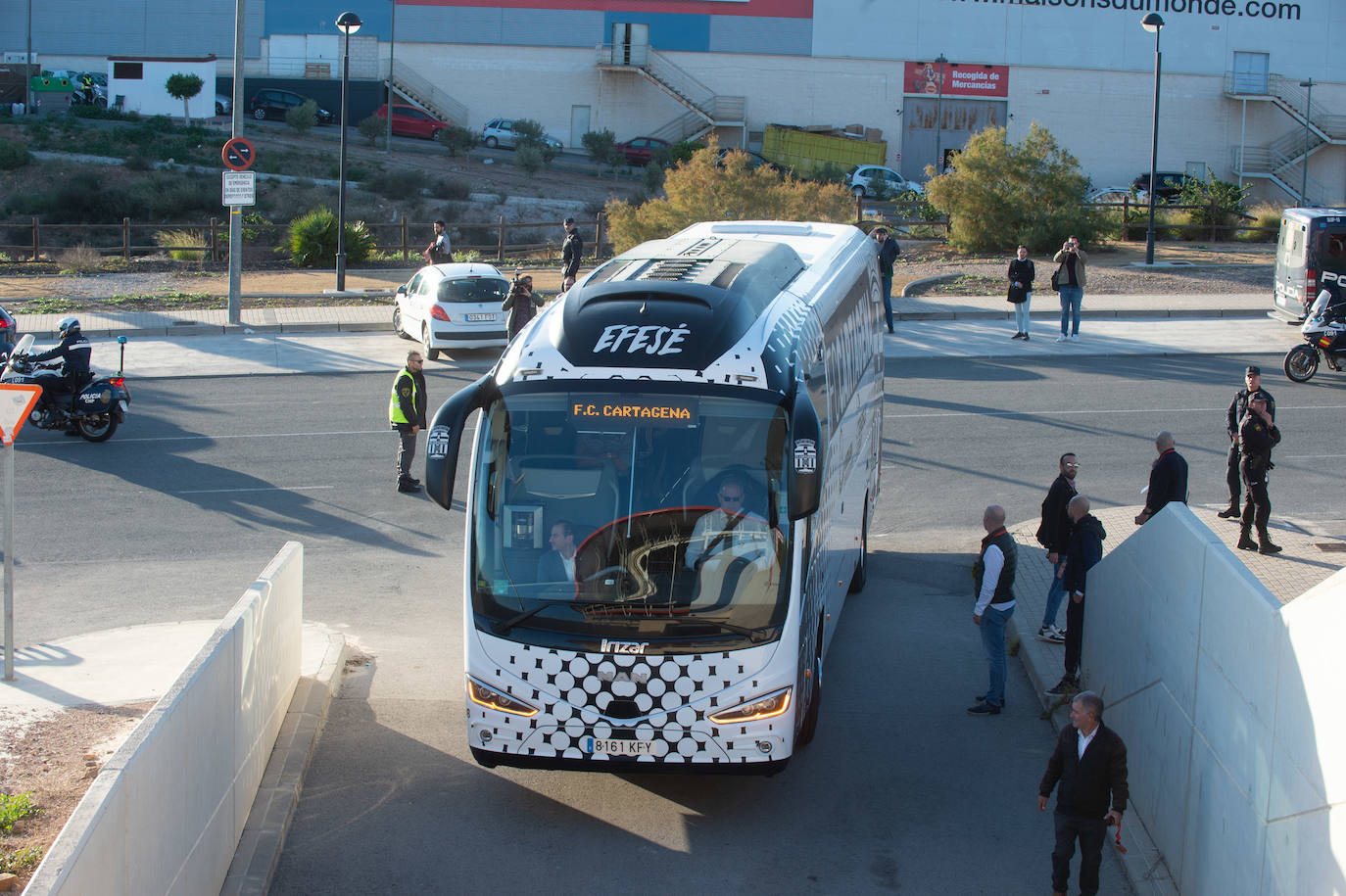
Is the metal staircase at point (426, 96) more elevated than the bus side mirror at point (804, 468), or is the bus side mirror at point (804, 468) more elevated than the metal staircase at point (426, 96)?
the metal staircase at point (426, 96)

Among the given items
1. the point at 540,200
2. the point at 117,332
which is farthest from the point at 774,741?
the point at 540,200

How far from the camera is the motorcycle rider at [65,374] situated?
16.8m

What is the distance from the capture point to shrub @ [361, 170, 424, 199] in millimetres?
49844

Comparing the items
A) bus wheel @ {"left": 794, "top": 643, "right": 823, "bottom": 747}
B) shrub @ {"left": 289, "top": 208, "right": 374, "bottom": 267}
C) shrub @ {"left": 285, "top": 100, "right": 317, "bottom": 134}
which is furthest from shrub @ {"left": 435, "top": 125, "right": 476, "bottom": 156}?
bus wheel @ {"left": 794, "top": 643, "right": 823, "bottom": 747}

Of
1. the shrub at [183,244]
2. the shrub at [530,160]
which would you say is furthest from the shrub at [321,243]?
the shrub at [530,160]

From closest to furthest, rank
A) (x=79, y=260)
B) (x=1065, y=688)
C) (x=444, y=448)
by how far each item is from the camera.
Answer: (x=444, y=448) < (x=1065, y=688) < (x=79, y=260)

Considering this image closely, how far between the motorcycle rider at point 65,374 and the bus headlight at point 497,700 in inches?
456

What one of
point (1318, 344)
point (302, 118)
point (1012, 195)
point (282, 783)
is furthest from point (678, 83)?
point (282, 783)

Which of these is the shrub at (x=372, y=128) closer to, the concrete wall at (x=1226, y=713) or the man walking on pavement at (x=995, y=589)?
the man walking on pavement at (x=995, y=589)

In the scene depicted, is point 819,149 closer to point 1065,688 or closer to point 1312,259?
point 1312,259

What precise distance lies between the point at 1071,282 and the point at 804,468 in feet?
56.7

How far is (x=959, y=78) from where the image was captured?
65062 millimetres

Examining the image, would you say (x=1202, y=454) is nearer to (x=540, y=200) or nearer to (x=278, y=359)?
(x=278, y=359)

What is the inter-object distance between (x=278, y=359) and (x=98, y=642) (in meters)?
12.5
